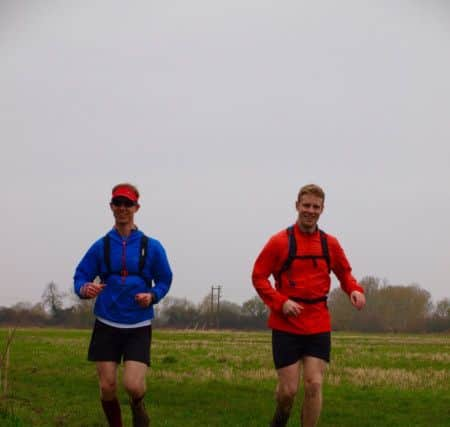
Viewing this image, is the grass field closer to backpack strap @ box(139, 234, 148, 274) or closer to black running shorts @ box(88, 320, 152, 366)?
black running shorts @ box(88, 320, 152, 366)

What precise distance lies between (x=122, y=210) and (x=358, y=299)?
2346 mm

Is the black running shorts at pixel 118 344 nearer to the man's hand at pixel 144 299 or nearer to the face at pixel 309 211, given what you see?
the man's hand at pixel 144 299

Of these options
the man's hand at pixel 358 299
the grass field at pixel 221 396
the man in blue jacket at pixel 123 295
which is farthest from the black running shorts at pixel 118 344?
the man's hand at pixel 358 299

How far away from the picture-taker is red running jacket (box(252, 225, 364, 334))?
18.7 ft

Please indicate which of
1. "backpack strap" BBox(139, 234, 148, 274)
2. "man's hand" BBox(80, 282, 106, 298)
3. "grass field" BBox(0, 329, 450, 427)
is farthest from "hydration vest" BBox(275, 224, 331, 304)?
"grass field" BBox(0, 329, 450, 427)

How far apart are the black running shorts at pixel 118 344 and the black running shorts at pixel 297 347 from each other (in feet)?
4.01

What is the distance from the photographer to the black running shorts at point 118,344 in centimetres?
575

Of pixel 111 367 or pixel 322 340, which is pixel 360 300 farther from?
pixel 111 367

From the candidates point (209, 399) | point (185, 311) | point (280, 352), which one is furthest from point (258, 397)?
point (185, 311)

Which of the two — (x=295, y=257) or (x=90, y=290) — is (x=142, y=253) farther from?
(x=295, y=257)

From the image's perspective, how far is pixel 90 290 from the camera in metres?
5.57

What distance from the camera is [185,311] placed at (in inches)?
3863

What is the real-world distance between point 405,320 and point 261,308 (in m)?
22.3

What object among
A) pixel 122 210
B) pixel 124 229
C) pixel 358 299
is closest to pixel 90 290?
pixel 124 229
